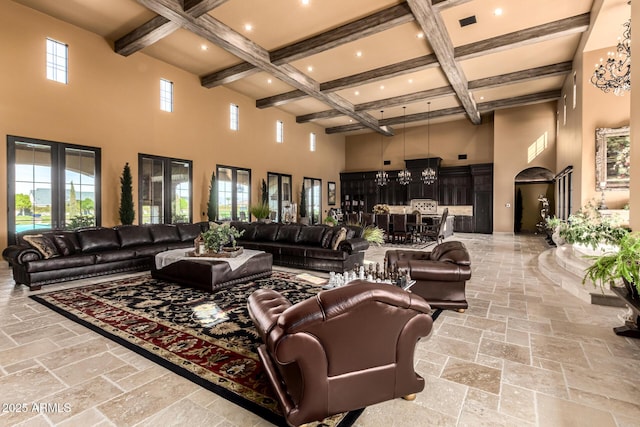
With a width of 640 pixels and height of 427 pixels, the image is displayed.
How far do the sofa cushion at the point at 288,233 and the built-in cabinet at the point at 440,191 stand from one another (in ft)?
30.2

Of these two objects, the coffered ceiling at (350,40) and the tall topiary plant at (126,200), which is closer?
the coffered ceiling at (350,40)

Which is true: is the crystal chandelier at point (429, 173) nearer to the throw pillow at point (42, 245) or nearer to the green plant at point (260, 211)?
the green plant at point (260, 211)

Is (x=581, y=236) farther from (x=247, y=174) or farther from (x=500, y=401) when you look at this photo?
(x=247, y=174)

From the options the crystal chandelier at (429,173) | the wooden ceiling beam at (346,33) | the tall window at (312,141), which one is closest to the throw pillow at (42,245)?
the wooden ceiling beam at (346,33)

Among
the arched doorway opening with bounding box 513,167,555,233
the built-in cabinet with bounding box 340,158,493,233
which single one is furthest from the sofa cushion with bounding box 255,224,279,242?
the arched doorway opening with bounding box 513,167,555,233

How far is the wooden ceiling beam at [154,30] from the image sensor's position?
5.40 metres

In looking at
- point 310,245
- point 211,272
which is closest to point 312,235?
point 310,245

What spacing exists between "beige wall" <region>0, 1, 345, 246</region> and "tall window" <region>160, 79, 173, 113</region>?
15cm

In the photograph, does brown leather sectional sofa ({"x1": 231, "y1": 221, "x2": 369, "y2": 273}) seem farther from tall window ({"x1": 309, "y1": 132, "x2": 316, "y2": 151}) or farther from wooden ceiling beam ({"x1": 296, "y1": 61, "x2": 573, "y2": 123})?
tall window ({"x1": 309, "y1": 132, "x2": 316, "y2": 151})

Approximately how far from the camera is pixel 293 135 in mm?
13016

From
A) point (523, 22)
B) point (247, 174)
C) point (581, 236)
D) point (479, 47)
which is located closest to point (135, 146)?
point (247, 174)

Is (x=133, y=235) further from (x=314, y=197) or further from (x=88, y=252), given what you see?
(x=314, y=197)

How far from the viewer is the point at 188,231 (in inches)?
273

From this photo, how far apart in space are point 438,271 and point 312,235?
311 centimetres
